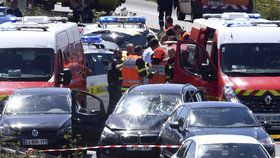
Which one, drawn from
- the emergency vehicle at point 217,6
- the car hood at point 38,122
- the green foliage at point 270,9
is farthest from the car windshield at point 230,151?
the green foliage at point 270,9

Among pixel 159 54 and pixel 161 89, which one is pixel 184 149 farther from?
pixel 159 54

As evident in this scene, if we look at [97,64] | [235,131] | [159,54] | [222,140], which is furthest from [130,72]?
[222,140]

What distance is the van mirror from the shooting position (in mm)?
24969

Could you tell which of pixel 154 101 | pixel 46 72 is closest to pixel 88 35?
pixel 46 72

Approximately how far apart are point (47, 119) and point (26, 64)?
4.22 m

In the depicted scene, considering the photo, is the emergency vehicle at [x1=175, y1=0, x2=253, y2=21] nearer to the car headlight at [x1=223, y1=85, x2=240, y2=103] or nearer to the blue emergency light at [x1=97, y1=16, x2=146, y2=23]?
the blue emergency light at [x1=97, y1=16, x2=146, y2=23]

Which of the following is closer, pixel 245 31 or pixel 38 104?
pixel 38 104

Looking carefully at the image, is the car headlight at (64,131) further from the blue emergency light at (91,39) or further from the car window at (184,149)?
the blue emergency light at (91,39)

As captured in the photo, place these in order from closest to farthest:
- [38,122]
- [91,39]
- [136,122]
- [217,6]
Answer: [136,122], [38,122], [91,39], [217,6]

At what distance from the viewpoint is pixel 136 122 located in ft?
66.8

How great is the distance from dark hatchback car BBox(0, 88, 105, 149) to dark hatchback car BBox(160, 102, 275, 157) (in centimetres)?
227

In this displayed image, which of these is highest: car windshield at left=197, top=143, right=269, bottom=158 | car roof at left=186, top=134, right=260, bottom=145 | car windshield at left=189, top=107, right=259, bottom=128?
car roof at left=186, top=134, right=260, bottom=145

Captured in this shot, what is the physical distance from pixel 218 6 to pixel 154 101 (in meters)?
21.6

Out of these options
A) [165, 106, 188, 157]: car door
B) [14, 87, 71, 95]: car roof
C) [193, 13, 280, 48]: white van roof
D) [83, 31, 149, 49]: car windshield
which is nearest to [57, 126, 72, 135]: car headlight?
[14, 87, 71, 95]: car roof
